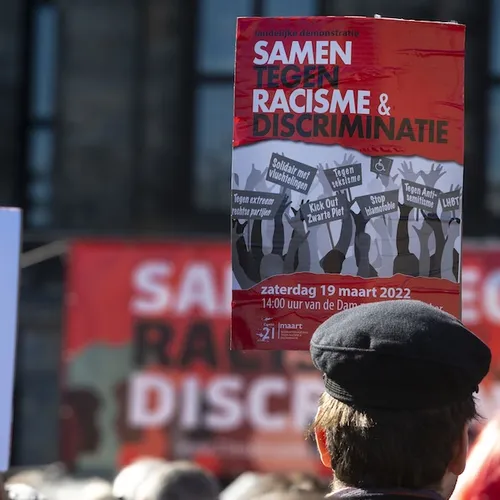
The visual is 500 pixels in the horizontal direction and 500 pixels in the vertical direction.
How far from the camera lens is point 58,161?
8414mm

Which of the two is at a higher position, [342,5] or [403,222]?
[342,5]

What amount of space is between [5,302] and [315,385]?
192 inches

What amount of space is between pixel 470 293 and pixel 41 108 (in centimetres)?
394

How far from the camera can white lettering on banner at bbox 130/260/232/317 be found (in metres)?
7.41

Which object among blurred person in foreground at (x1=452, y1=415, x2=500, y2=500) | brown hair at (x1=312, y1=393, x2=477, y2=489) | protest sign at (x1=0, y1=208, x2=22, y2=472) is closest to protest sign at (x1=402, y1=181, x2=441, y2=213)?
blurred person in foreground at (x1=452, y1=415, x2=500, y2=500)

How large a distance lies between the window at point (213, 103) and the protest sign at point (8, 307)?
19.5ft

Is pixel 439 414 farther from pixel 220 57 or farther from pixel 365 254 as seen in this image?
pixel 220 57

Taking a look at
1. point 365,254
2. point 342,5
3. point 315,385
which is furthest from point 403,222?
point 342,5

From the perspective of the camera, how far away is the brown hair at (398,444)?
1644 millimetres

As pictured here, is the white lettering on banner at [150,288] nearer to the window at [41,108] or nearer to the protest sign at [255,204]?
the window at [41,108]

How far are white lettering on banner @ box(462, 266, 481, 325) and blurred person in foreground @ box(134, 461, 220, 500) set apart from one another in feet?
10.7

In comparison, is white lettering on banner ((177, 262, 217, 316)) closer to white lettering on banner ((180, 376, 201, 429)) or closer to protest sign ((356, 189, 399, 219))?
white lettering on banner ((180, 376, 201, 429))

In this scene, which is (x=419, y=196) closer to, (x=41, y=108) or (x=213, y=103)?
(x=213, y=103)

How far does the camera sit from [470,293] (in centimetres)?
726
